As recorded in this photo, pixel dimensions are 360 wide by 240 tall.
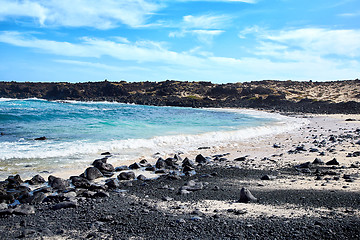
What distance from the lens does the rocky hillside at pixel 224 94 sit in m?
53.9

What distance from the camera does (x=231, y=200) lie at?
590 cm

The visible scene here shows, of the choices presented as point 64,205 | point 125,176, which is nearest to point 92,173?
point 125,176

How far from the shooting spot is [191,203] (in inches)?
227

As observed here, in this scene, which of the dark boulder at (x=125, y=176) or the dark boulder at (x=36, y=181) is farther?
the dark boulder at (x=125, y=176)

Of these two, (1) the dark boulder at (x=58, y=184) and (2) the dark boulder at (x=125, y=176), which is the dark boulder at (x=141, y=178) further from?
(1) the dark boulder at (x=58, y=184)

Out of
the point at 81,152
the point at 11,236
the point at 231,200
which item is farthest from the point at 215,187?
the point at 81,152

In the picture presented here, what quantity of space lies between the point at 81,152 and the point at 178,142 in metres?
5.35

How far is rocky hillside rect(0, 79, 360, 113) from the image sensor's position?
177ft

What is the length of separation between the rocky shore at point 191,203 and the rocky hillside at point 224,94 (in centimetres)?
3929

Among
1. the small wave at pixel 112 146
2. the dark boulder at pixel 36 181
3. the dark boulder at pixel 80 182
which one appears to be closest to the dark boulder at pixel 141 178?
the dark boulder at pixel 80 182

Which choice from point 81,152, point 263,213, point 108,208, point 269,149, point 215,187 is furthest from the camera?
point 269,149

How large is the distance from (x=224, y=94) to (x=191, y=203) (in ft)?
263

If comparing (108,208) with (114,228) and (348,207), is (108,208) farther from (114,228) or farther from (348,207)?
(348,207)

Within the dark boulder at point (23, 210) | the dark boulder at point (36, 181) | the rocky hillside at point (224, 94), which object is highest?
the rocky hillside at point (224, 94)
